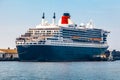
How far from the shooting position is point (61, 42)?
13012 cm

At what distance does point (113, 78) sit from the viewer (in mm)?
68750

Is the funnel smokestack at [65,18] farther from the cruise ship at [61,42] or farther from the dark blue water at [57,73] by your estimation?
the dark blue water at [57,73]

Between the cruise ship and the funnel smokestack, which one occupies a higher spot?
the funnel smokestack

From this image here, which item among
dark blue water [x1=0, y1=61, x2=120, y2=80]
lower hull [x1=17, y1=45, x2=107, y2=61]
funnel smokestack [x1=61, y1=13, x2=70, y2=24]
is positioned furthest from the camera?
funnel smokestack [x1=61, y1=13, x2=70, y2=24]

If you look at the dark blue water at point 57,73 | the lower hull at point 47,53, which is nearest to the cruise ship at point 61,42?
the lower hull at point 47,53

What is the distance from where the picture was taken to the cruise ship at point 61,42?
12656 centimetres

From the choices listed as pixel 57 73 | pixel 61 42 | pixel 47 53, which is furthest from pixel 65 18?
pixel 57 73

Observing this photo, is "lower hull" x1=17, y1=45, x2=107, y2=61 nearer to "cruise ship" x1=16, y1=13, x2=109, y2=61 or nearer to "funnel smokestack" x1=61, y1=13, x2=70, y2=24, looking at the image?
"cruise ship" x1=16, y1=13, x2=109, y2=61

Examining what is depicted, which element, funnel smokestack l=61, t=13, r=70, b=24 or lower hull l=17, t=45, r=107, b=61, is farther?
funnel smokestack l=61, t=13, r=70, b=24

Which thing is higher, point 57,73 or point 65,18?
point 65,18

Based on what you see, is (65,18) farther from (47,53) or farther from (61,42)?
(47,53)

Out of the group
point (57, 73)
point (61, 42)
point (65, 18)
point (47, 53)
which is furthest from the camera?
point (65, 18)

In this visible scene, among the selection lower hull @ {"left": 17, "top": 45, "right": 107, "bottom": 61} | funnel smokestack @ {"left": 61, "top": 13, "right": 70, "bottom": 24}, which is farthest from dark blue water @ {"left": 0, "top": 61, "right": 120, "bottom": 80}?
funnel smokestack @ {"left": 61, "top": 13, "right": 70, "bottom": 24}

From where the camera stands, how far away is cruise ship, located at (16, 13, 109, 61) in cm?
12656
